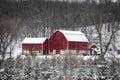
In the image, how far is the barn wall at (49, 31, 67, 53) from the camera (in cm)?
5631

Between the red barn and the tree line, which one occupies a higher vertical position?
the tree line

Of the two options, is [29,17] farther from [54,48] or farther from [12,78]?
[12,78]

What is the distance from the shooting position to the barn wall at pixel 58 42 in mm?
56312

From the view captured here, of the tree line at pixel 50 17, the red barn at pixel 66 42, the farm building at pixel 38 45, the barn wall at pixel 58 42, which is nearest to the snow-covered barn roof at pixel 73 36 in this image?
the red barn at pixel 66 42

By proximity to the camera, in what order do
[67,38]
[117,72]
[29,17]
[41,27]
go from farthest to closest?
[29,17] < [41,27] < [67,38] < [117,72]

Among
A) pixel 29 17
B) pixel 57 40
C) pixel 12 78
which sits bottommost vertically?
pixel 12 78

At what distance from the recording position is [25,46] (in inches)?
2298

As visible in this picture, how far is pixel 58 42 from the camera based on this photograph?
189 ft

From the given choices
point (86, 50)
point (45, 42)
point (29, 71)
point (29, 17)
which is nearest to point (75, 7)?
point (29, 17)

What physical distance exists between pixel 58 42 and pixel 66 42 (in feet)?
6.84

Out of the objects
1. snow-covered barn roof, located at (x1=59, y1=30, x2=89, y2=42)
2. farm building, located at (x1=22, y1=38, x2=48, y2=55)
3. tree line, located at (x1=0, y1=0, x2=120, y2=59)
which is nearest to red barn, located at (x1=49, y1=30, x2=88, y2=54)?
snow-covered barn roof, located at (x1=59, y1=30, x2=89, y2=42)

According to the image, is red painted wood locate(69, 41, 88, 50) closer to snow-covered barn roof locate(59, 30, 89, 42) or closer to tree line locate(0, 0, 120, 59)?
snow-covered barn roof locate(59, 30, 89, 42)

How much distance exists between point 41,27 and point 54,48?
36856 millimetres

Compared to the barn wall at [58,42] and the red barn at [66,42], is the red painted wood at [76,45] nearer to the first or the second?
the red barn at [66,42]
